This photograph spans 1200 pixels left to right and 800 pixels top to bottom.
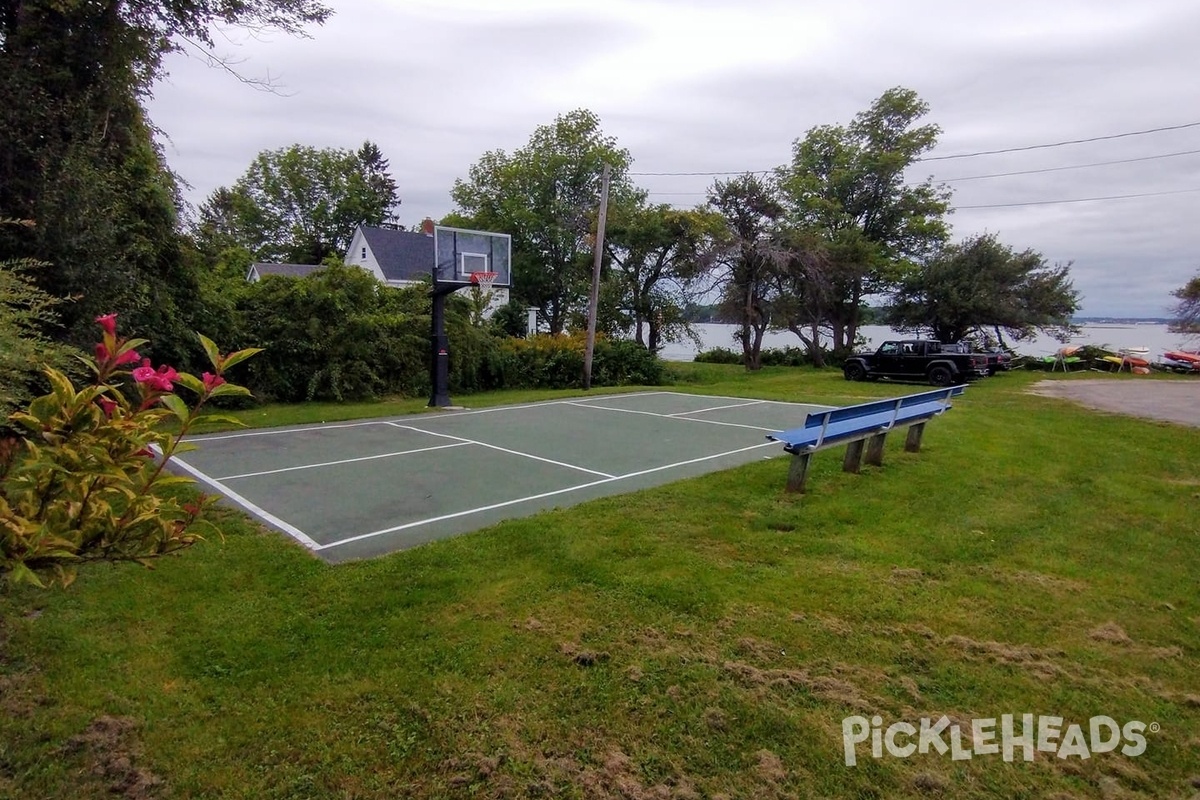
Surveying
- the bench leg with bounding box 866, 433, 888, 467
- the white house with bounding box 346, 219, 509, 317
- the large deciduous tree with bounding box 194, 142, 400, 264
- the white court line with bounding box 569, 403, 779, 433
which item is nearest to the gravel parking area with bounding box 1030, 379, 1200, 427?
the white court line with bounding box 569, 403, 779, 433

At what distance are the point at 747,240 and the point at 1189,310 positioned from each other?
61.0 feet

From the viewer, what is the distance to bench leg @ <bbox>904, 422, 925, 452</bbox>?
26.4 feet

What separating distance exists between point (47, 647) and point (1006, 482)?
7957 millimetres

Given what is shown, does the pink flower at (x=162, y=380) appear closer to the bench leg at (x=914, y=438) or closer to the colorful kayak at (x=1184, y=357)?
the bench leg at (x=914, y=438)

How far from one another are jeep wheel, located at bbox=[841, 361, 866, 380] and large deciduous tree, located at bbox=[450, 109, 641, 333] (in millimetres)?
12851

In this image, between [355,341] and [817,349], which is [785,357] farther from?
[355,341]

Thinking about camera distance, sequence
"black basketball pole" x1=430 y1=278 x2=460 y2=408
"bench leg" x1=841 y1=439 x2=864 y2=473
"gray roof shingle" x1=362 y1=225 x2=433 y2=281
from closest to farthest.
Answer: "bench leg" x1=841 y1=439 x2=864 y2=473
"black basketball pole" x1=430 y1=278 x2=460 y2=408
"gray roof shingle" x1=362 y1=225 x2=433 y2=281

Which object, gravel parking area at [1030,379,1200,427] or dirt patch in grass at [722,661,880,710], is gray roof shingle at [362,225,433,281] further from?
dirt patch in grass at [722,661,880,710]

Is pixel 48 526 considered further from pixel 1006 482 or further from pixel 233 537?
pixel 1006 482

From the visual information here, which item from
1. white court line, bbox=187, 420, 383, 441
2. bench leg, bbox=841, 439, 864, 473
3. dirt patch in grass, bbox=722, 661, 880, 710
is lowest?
dirt patch in grass, bbox=722, 661, 880, 710

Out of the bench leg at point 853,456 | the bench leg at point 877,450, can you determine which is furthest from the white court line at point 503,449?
the bench leg at point 877,450

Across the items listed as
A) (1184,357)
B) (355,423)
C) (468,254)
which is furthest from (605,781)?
(1184,357)

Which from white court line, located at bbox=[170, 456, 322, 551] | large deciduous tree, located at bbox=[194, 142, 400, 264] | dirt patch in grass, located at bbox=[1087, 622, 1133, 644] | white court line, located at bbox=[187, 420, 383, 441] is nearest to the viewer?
dirt patch in grass, located at bbox=[1087, 622, 1133, 644]

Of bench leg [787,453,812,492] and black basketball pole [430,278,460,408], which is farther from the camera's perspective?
black basketball pole [430,278,460,408]
